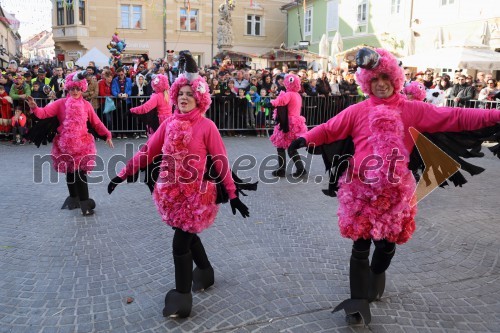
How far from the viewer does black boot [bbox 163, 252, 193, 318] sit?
3.56 metres

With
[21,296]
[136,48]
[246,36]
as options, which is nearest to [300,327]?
[21,296]

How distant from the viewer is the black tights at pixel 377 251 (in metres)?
3.47

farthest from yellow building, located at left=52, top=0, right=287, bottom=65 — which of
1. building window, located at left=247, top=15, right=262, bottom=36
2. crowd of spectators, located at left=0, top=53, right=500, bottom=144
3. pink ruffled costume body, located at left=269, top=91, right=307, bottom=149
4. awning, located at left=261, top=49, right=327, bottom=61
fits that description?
pink ruffled costume body, located at left=269, top=91, right=307, bottom=149

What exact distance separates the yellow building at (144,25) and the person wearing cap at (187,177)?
34.2m

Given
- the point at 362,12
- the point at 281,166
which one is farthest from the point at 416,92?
the point at 362,12

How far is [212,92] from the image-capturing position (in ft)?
43.6

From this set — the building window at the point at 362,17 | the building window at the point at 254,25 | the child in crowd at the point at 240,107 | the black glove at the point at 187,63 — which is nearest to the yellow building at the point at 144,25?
the building window at the point at 254,25

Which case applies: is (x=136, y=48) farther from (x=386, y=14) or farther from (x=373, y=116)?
(x=373, y=116)

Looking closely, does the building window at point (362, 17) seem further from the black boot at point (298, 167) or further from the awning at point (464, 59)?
the black boot at point (298, 167)

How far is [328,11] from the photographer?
3331cm

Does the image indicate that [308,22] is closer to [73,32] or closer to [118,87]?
[73,32]

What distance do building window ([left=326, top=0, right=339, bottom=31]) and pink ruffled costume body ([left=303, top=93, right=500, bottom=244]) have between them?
30605 mm

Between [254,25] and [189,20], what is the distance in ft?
20.8

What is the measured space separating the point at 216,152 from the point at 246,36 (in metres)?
40.0
